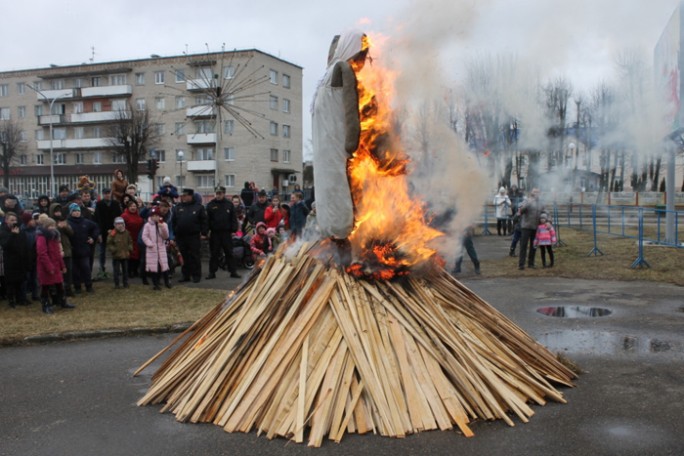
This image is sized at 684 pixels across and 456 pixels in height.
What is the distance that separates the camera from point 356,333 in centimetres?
463

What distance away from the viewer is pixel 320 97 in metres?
5.17

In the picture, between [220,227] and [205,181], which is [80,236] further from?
[205,181]

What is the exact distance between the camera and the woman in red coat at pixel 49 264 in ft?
29.9

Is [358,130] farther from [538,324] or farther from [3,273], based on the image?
[3,273]

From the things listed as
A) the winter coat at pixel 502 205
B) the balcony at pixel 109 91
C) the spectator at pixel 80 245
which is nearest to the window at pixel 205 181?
the balcony at pixel 109 91

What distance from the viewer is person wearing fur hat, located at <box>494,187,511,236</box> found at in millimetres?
20375

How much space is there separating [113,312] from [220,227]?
12.2ft

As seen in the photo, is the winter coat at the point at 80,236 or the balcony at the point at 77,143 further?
the balcony at the point at 77,143

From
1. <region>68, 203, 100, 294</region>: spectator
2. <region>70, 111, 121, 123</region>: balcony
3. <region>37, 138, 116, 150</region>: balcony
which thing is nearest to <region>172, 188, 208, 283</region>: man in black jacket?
<region>68, 203, 100, 294</region>: spectator

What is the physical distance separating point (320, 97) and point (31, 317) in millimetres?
6245

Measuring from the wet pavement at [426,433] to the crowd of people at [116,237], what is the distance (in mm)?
2574

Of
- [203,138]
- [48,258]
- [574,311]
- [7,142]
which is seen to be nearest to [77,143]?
[7,142]

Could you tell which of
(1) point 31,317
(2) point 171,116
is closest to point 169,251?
(1) point 31,317

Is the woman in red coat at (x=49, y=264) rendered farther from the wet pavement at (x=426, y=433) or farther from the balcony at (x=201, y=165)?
the balcony at (x=201, y=165)
